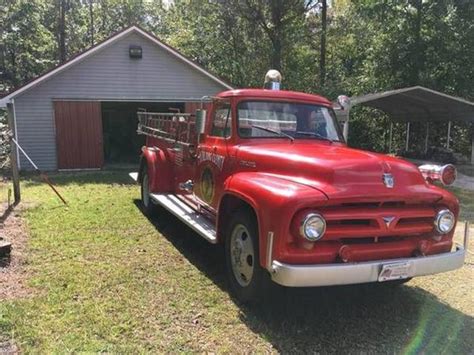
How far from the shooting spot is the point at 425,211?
14.4 ft

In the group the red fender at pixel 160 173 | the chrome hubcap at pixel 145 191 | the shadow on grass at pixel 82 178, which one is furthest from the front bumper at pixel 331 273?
the shadow on grass at pixel 82 178

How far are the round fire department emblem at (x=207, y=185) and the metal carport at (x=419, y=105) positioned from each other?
10929 millimetres

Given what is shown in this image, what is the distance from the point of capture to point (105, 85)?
54.0 feet

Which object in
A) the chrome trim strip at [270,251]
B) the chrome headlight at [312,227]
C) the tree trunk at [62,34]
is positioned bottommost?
the chrome trim strip at [270,251]

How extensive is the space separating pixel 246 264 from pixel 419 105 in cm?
1762

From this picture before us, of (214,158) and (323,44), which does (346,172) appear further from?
(323,44)

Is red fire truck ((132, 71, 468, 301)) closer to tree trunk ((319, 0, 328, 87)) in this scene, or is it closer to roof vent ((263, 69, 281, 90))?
roof vent ((263, 69, 281, 90))

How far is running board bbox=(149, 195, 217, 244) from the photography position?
5.52 m

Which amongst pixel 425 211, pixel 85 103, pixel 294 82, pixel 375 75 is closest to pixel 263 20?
pixel 294 82

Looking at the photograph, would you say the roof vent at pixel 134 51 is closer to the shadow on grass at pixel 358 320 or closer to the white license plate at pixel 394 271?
the shadow on grass at pixel 358 320

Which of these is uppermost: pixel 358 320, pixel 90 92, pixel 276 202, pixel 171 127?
pixel 90 92

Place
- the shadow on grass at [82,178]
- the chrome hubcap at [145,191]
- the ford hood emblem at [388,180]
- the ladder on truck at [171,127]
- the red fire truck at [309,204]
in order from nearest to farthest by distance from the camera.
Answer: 1. the red fire truck at [309,204]
2. the ford hood emblem at [388,180]
3. the ladder on truck at [171,127]
4. the chrome hubcap at [145,191]
5. the shadow on grass at [82,178]

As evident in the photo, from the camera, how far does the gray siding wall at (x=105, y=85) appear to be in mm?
15906

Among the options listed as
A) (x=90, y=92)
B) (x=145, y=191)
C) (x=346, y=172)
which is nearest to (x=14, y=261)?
(x=145, y=191)
